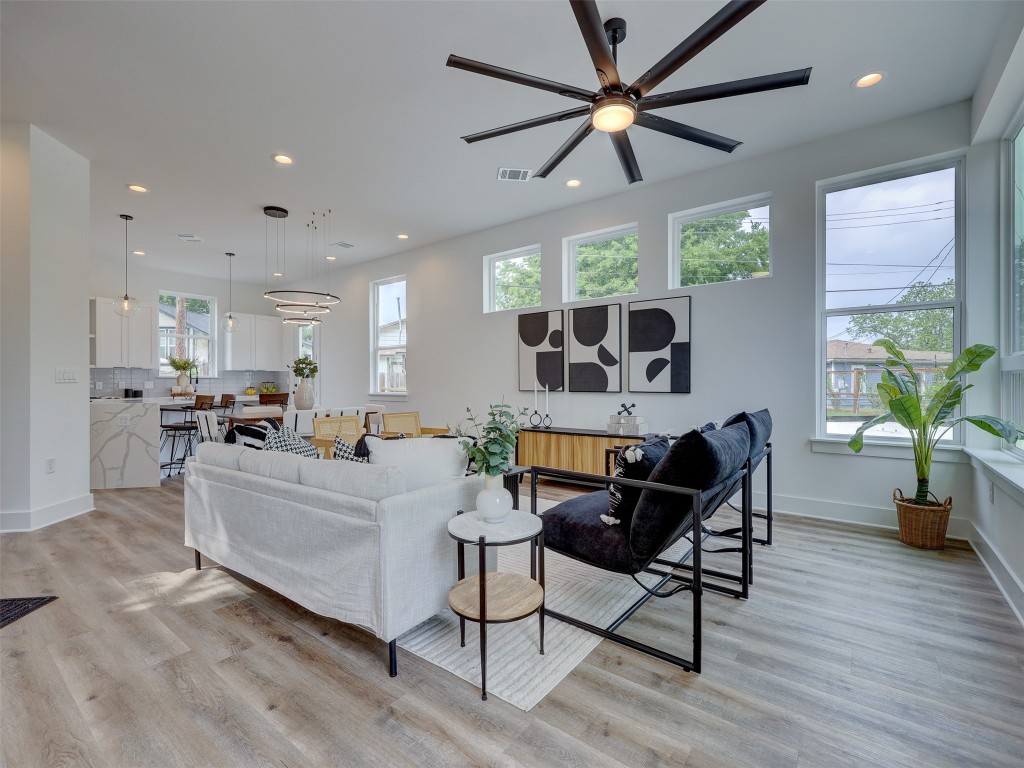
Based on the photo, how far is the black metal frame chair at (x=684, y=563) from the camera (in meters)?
1.86

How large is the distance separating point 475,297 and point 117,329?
228 inches

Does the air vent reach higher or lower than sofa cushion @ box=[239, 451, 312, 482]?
higher

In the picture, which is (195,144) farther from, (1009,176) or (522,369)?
(1009,176)

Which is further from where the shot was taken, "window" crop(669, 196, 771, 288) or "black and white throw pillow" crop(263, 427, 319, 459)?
"window" crop(669, 196, 771, 288)

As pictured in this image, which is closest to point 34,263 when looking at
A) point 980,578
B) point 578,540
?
point 578,540

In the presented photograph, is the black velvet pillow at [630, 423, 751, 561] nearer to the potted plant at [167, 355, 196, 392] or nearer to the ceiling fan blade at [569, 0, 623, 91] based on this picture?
the ceiling fan blade at [569, 0, 623, 91]

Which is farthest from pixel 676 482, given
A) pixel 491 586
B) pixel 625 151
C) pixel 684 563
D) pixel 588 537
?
pixel 625 151

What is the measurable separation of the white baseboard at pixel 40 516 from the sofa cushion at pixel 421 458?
352cm

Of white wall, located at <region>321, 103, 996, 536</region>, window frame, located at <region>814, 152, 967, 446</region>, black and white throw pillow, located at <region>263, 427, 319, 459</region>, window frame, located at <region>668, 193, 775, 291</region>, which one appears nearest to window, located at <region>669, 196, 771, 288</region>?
window frame, located at <region>668, 193, 775, 291</region>

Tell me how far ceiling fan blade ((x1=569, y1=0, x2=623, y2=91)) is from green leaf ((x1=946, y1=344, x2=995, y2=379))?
2.93 metres

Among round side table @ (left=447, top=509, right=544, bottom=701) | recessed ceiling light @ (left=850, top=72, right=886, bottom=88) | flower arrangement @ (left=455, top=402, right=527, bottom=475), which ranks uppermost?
recessed ceiling light @ (left=850, top=72, right=886, bottom=88)

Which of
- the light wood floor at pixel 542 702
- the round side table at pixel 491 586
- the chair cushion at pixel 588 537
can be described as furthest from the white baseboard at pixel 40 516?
the chair cushion at pixel 588 537

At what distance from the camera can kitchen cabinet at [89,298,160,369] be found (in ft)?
22.8

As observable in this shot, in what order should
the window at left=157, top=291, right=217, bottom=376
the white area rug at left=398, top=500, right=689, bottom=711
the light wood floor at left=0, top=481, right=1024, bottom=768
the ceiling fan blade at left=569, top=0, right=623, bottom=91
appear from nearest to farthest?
the light wood floor at left=0, top=481, right=1024, bottom=768, the ceiling fan blade at left=569, top=0, right=623, bottom=91, the white area rug at left=398, top=500, right=689, bottom=711, the window at left=157, top=291, right=217, bottom=376
